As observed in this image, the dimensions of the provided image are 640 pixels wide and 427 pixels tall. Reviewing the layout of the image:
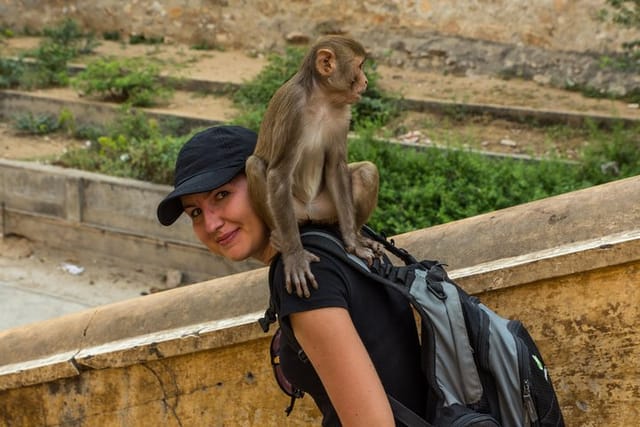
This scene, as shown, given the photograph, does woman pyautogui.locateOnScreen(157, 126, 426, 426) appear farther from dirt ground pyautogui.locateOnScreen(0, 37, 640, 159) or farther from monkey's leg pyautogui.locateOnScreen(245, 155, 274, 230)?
dirt ground pyautogui.locateOnScreen(0, 37, 640, 159)

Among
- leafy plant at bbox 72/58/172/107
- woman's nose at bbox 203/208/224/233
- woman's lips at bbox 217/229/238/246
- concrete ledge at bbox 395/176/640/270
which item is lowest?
leafy plant at bbox 72/58/172/107

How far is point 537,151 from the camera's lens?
8.07m

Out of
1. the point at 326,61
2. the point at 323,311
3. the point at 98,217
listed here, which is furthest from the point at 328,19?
the point at 323,311

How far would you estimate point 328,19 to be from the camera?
37.3ft

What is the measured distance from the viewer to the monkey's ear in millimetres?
2416

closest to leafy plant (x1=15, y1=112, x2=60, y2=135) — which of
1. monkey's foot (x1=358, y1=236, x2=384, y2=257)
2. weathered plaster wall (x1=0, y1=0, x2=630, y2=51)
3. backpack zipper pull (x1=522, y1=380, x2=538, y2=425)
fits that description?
weathered plaster wall (x1=0, y1=0, x2=630, y2=51)

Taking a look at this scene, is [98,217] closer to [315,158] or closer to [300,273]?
[315,158]

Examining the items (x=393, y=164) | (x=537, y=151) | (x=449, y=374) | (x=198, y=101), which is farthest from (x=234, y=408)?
(x=198, y=101)

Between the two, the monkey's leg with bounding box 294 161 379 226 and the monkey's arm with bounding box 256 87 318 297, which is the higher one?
the monkey's arm with bounding box 256 87 318 297

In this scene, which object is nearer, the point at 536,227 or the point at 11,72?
the point at 536,227

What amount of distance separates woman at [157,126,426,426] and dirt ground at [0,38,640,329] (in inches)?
230

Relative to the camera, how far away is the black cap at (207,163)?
6.65 ft

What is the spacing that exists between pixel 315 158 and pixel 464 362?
0.98 metres

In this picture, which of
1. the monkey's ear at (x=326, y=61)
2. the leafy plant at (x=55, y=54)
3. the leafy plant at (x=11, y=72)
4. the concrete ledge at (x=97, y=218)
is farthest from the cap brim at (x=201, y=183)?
the leafy plant at (x=11, y=72)
